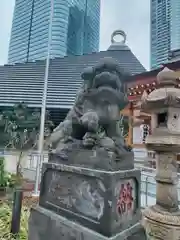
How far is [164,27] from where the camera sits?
1593 centimetres

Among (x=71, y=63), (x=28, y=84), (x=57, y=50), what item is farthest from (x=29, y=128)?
(x=57, y=50)

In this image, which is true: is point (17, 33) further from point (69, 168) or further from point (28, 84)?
point (28, 84)

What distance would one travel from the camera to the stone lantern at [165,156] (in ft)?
8.81

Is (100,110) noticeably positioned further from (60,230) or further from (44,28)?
(44,28)

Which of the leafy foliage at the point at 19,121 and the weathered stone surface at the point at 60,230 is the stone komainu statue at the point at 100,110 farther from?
the leafy foliage at the point at 19,121

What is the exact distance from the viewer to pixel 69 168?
2232 mm

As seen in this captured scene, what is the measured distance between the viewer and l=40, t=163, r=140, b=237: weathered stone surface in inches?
73.0

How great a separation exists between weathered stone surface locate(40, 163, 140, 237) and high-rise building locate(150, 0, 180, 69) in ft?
46.5

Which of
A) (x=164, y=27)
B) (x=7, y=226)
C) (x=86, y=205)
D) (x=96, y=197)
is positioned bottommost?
(x=7, y=226)

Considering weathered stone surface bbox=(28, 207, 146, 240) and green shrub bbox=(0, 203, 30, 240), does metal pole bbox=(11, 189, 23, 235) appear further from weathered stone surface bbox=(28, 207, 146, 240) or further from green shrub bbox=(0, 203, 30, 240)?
weathered stone surface bbox=(28, 207, 146, 240)

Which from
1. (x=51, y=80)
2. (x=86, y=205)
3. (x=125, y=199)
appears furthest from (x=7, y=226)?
(x=51, y=80)

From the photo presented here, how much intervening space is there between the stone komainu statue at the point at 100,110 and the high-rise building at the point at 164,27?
1370 cm

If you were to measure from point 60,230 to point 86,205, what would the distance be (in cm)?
42

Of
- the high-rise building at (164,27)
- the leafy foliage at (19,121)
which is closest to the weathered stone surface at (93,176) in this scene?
the high-rise building at (164,27)
